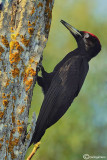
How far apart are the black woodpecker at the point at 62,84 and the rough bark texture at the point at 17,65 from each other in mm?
769

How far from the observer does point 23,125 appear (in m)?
2.70

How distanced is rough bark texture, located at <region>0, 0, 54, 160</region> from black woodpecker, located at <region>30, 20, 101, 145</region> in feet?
2.52

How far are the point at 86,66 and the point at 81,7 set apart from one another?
28.3ft

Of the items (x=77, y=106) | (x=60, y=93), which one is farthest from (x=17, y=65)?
(x=77, y=106)

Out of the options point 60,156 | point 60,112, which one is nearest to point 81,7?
point 60,156

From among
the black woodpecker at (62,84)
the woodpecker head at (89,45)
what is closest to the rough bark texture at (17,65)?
the black woodpecker at (62,84)

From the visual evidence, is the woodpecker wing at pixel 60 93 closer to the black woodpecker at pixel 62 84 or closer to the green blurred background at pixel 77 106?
the black woodpecker at pixel 62 84

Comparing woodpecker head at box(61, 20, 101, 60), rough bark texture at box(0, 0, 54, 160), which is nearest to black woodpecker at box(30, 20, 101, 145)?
woodpecker head at box(61, 20, 101, 60)

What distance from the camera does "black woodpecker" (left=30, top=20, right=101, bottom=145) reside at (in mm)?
3623

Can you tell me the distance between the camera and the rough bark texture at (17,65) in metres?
2.55

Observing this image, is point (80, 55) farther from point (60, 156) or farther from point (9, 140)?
point (60, 156)

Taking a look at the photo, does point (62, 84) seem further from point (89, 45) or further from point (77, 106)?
point (77, 106)

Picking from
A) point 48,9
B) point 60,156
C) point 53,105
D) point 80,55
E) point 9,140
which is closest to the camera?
point 9,140

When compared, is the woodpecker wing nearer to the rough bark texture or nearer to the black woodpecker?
the black woodpecker
